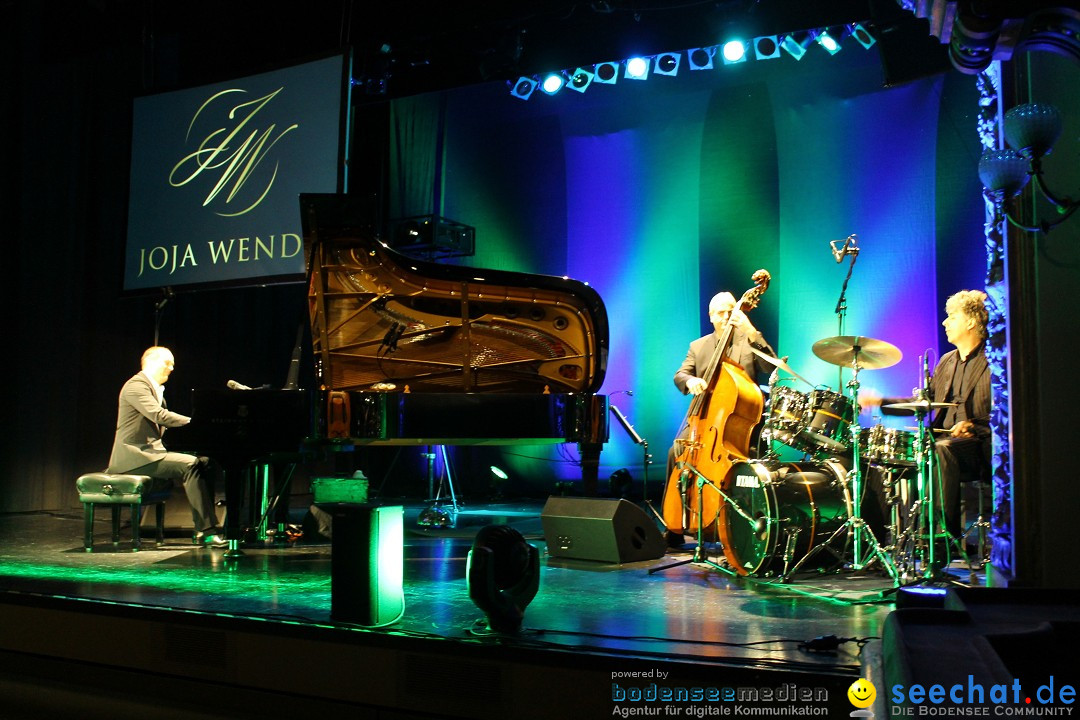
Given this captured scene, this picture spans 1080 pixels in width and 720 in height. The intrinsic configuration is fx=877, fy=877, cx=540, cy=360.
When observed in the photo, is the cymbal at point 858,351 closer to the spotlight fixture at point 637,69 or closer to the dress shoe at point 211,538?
the dress shoe at point 211,538

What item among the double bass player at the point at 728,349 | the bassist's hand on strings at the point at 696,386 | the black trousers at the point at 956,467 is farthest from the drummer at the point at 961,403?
the double bass player at the point at 728,349

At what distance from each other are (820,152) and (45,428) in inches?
309

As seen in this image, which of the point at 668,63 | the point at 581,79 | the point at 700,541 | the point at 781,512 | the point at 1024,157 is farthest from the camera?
the point at 581,79

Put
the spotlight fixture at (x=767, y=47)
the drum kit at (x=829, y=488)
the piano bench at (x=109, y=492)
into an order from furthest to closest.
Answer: the spotlight fixture at (x=767, y=47), the piano bench at (x=109, y=492), the drum kit at (x=829, y=488)

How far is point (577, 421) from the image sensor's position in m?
5.13

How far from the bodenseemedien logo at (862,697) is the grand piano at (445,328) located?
8.96ft

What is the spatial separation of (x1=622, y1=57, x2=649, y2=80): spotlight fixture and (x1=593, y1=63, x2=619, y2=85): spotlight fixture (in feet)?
0.50

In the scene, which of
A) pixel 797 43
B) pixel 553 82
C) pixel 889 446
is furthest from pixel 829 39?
pixel 889 446

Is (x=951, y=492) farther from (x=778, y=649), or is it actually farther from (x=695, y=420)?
(x=778, y=649)

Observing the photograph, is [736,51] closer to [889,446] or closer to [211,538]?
[889,446]

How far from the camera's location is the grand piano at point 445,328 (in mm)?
5215

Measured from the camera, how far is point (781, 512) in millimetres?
4492

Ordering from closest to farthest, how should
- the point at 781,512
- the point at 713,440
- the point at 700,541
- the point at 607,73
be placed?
1. the point at 781,512
2. the point at 700,541
3. the point at 713,440
4. the point at 607,73

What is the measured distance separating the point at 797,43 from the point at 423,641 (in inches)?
282
